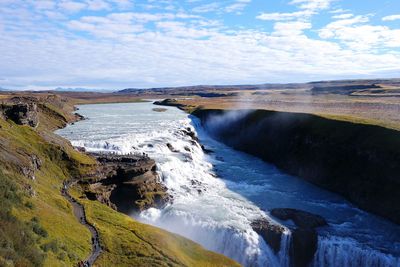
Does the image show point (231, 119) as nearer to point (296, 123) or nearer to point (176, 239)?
point (296, 123)

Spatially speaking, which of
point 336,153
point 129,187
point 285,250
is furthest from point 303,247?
point 336,153

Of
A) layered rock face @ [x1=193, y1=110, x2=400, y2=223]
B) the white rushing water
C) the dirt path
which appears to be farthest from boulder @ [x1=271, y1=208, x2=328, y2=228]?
the dirt path

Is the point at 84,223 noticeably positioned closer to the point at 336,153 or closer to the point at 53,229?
the point at 53,229

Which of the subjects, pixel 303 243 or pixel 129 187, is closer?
pixel 303 243

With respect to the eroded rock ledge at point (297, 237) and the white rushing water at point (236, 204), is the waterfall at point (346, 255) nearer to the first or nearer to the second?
the white rushing water at point (236, 204)

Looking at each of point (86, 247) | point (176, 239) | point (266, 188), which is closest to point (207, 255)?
point (176, 239)

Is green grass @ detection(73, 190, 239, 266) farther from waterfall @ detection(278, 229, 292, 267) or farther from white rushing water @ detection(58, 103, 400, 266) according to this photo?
waterfall @ detection(278, 229, 292, 267)
